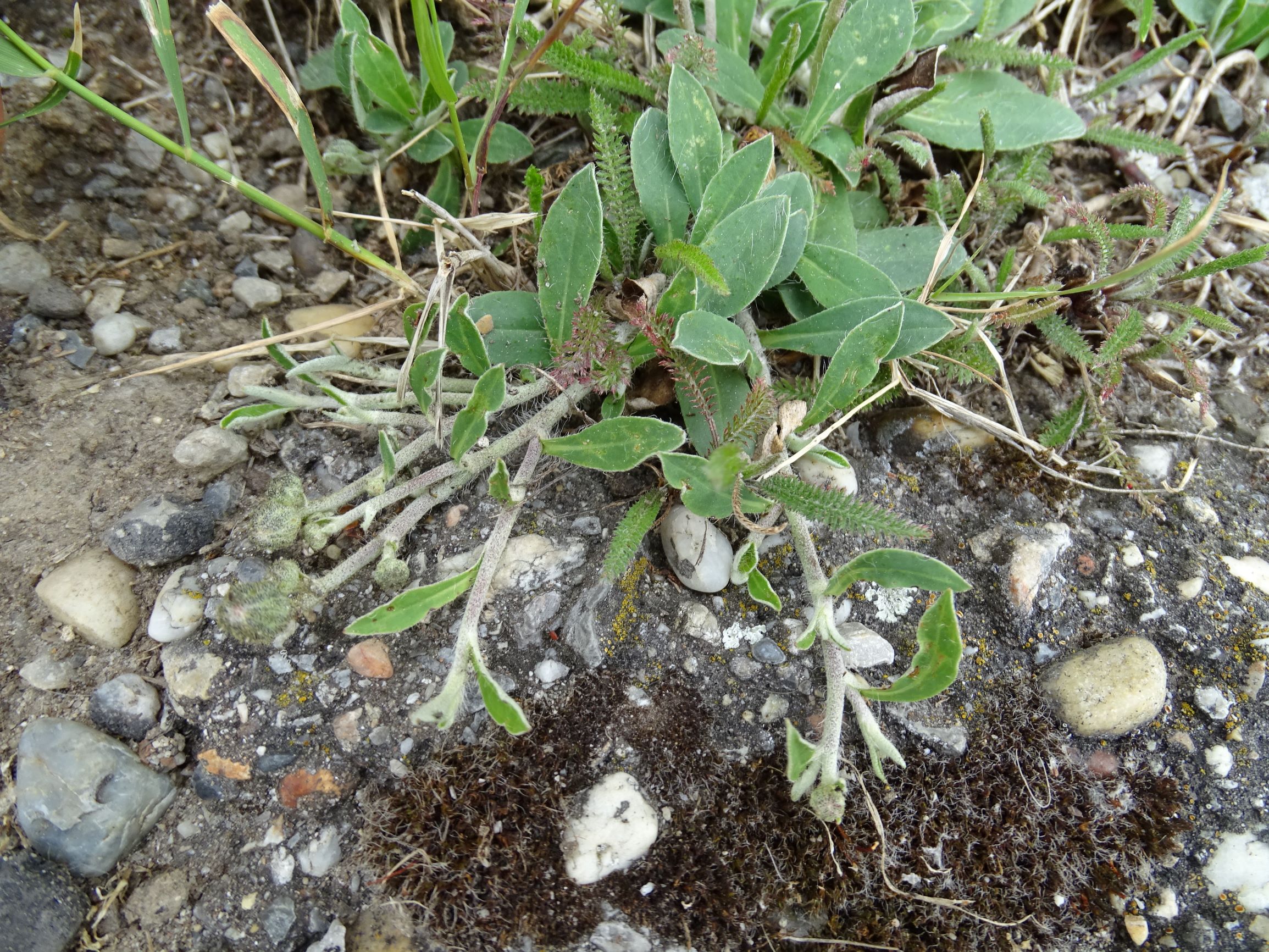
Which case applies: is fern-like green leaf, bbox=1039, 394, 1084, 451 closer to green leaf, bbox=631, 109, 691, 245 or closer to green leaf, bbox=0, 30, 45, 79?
green leaf, bbox=631, 109, 691, 245

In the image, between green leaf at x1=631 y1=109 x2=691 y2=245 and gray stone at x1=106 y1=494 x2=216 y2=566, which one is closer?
gray stone at x1=106 y1=494 x2=216 y2=566

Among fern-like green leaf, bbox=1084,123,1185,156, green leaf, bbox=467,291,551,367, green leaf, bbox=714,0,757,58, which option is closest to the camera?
green leaf, bbox=467,291,551,367

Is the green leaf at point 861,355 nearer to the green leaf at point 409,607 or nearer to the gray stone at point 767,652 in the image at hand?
the gray stone at point 767,652

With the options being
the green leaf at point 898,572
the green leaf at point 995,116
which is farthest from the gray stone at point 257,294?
the green leaf at point 995,116

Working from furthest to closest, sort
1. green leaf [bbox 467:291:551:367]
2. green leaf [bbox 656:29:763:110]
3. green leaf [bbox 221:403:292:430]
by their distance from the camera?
green leaf [bbox 656:29:763:110], green leaf [bbox 467:291:551:367], green leaf [bbox 221:403:292:430]

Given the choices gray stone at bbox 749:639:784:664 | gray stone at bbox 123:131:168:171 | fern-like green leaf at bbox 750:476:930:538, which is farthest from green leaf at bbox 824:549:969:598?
gray stone at bbox 123:131:168:171

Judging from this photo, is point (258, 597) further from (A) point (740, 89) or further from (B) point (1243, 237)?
(B) point (1243, 237)

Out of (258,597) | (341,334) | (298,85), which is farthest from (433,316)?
(298,85)
